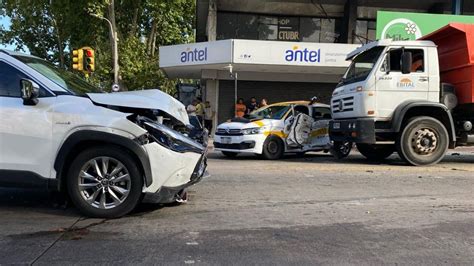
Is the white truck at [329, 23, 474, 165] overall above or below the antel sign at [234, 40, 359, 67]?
below

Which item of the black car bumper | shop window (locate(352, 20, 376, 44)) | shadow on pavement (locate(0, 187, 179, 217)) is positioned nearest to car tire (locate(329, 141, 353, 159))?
the black car bumper

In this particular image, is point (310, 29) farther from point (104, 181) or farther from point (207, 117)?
point (104, 181)

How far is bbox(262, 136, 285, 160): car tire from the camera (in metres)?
13.3

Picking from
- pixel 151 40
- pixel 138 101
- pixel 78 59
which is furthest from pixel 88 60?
pixel 151 40

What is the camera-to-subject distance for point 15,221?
230 inches

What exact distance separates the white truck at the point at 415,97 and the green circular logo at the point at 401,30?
966cm

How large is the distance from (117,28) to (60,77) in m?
31.5

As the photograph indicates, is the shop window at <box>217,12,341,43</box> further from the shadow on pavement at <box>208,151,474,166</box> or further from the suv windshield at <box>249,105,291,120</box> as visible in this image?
the suv windshield at <box>249,105,291,120</box>

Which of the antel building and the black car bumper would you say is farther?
the antel building

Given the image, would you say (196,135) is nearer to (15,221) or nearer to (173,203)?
(173,203)

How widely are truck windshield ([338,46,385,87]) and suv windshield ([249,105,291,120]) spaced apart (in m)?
1.86

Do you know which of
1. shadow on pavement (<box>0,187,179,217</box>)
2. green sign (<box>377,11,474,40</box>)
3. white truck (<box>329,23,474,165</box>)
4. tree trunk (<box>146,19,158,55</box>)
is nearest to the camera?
shadow on pavement (<box>0,187,179,217</box>)

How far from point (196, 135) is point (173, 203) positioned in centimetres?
114

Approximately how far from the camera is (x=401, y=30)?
70.3 ft
